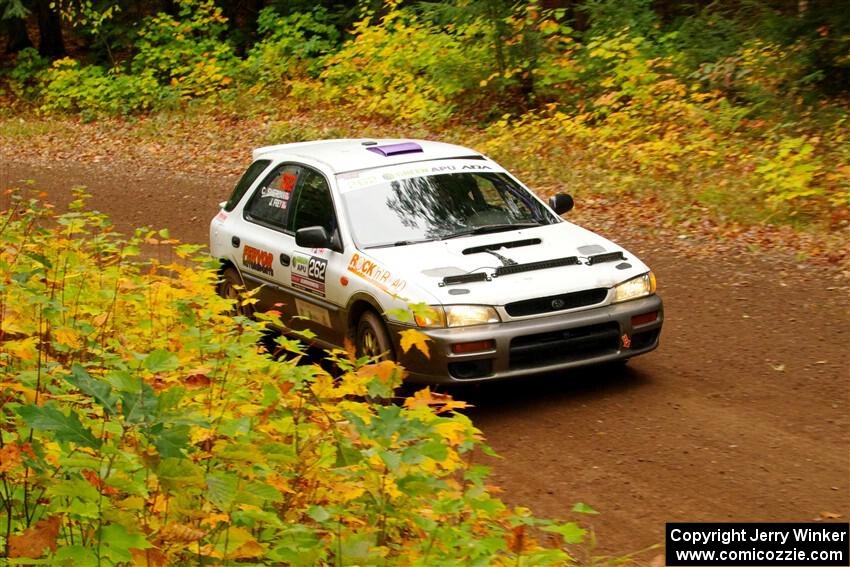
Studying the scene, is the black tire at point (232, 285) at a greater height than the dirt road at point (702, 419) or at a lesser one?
greater

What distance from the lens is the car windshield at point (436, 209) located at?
27.4 feet

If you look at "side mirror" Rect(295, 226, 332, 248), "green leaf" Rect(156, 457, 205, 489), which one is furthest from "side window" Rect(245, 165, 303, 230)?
"green leaf" Rect(156, 457, 205, 489)

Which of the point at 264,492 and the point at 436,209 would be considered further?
the point at 436,209

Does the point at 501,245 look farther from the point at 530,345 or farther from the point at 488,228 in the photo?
the point at 530,345

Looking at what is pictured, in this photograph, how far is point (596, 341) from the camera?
764cm

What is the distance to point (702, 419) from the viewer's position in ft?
24.0

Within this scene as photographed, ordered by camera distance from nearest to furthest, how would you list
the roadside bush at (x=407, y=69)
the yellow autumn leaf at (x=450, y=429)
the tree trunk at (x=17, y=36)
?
the yellow autumn leaf at (x=450, y=429)
the roadside bush at (x=407, y=69)
the tree trunk at (x=17, y=36)

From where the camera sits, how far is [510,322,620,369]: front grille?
742 centimetres

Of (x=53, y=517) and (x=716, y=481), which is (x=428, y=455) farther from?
(x=716, y=481)

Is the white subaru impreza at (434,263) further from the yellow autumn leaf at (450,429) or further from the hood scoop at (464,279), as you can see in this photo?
the yellow autumn leaf at (450,429)

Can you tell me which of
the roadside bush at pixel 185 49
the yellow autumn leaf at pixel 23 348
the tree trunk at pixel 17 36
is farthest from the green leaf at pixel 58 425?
the tree trunk at pixel 17 36

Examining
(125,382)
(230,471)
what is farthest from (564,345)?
(125,382)

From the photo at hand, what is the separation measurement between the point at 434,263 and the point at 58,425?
15.2 ft

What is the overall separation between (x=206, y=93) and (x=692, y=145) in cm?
1421
